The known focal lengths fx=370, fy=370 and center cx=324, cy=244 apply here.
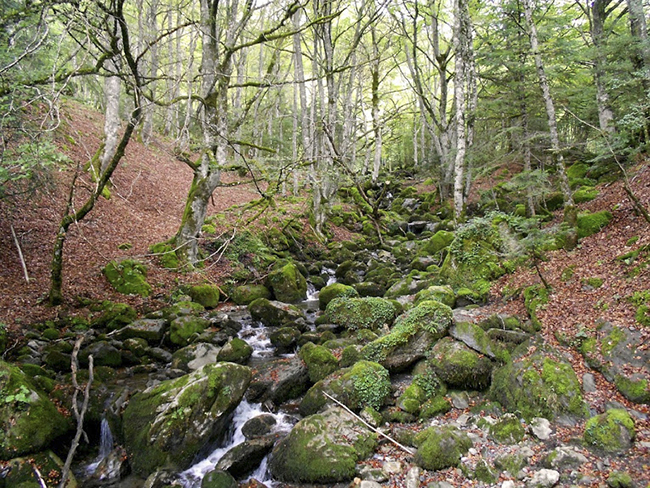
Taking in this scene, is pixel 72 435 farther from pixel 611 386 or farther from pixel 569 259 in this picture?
pixel 569 259

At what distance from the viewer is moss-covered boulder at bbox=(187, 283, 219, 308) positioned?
423 inches

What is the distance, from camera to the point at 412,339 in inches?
273

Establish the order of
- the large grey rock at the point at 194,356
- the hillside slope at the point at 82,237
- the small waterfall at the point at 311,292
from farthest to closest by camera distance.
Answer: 1. the small waterfall at the point at 311,292
2. the hillside slope at the point at 82,237
3. the large grey rock at the point at 194,356

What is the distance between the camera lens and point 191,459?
205 inches

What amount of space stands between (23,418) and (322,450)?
159 inches

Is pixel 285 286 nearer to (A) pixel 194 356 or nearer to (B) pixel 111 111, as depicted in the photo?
(A) pixel 194 356

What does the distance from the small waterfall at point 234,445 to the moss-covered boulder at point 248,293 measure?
5.14 meters

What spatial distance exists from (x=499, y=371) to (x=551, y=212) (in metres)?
9.90

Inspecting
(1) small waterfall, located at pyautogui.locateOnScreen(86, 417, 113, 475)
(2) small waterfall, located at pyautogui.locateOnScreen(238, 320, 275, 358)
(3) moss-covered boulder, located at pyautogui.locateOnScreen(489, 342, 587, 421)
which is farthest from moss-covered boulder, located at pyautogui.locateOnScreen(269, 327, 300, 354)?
(3) moss-covered boulder, located at pyautogui.locateOnScreen(489, 342, 587, 421)

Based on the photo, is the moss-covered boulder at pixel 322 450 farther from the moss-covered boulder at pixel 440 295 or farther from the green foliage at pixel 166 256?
the green foliage at pixel 166 256

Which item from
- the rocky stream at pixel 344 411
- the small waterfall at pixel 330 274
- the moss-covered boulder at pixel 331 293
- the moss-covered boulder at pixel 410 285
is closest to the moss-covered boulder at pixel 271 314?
the moss-covered boulder at pixel 331 293

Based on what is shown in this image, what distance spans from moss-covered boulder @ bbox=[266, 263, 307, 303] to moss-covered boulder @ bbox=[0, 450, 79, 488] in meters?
7.45

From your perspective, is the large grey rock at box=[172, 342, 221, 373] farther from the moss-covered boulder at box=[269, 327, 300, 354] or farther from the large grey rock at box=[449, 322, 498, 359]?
the large grey rock at box=[449, 322, 498, 359]

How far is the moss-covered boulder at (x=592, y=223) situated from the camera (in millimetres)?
8820
